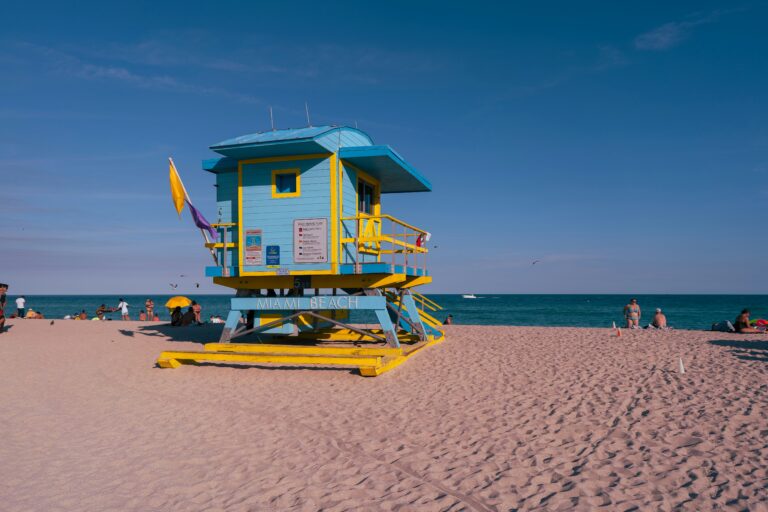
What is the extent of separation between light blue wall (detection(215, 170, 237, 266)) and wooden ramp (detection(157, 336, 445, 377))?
2633 millimetres

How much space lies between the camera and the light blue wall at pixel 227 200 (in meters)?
15.0

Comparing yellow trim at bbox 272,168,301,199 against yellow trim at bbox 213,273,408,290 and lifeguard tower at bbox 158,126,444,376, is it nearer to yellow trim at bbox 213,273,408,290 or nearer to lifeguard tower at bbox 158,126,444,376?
lifeguard tower at bbox 158,126,444,376

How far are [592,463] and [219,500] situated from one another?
4.60 metres

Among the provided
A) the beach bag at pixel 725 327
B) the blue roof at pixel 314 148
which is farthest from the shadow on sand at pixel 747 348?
the blue roof at pixel 314 148

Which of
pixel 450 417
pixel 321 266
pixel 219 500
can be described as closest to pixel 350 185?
pixel 321 266

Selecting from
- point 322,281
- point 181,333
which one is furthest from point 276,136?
point 181,333

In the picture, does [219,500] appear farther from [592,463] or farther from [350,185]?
[350,185]

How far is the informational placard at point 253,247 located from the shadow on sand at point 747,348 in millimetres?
13186

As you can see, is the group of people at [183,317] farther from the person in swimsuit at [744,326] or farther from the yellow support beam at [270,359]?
the person in swimsuit at [744,326]

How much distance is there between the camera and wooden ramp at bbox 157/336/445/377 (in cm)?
1250

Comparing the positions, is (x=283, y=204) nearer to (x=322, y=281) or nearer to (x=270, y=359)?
(x=322, y=281)

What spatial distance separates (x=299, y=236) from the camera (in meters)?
13.9

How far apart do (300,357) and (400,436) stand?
17.9ft

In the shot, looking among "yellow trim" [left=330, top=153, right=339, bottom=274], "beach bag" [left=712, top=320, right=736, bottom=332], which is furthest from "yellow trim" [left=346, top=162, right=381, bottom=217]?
"beach bag" [left=712, top=320, right=736, bottom=332]
